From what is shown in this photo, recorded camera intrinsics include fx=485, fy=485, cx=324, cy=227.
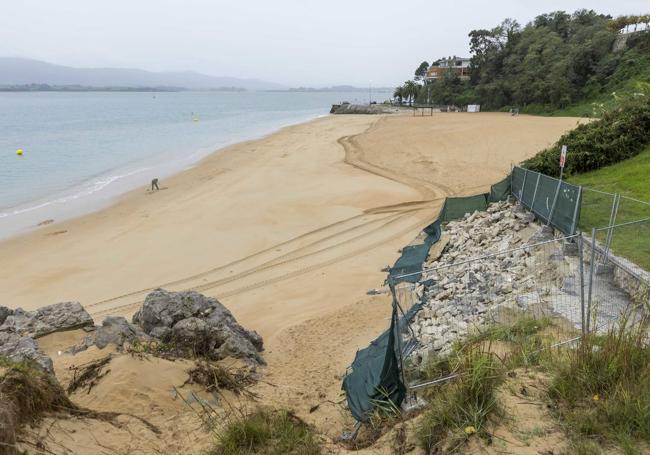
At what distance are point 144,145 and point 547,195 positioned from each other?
42.1 meters

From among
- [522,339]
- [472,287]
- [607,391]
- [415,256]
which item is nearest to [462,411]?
[607,391]

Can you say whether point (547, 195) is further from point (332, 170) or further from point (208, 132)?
point (208, 132)

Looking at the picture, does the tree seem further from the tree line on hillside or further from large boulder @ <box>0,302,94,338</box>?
large boulder @ <box>0,302,94,338</box>

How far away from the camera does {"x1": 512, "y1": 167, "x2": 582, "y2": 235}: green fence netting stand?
380 inches

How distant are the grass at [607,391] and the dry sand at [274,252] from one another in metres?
2.44

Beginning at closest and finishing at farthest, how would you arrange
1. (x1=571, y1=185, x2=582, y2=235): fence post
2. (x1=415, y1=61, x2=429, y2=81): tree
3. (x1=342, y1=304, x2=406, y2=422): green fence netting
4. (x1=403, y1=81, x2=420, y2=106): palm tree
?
(x1=342, y1=304, x2=406, y2=422): green fence netting
(x1=571, y1=185, x2=582, y2=235): fence post
(x1=403, y1=81, x2=420, y2=106): palm tree
(x1=415, y1=61, x2=429, y2=81): tree

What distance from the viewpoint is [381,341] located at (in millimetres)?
6770

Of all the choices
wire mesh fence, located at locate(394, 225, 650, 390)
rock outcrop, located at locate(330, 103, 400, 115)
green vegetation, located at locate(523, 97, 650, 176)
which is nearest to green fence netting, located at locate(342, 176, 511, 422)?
wire mesh fence, located at locate(394, 225, 650, 390)

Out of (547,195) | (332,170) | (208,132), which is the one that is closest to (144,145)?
(208,132)

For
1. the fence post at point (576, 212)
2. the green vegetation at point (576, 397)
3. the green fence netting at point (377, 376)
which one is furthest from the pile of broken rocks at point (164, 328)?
the fence post at point (576, 212)

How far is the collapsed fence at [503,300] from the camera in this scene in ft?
17.9

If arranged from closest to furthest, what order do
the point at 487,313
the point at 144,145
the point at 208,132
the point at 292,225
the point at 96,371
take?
the point at 96,371 → the point at 487,313 → the point at 292,225 → the point at 144,145 → the point at 208,132

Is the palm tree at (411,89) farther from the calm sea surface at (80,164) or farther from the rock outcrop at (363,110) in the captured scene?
the calm sea surface at (80,164)

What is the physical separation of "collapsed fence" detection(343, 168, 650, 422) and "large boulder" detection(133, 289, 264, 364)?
83.6 inches
